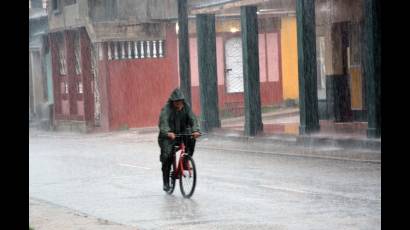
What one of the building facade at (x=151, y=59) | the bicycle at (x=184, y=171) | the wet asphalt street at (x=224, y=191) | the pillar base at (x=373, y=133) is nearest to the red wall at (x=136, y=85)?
the building facade at (x=151, y=59)

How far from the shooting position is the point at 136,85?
3928cm

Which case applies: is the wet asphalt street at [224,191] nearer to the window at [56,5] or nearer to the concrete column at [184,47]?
the concrete column at [184,47]

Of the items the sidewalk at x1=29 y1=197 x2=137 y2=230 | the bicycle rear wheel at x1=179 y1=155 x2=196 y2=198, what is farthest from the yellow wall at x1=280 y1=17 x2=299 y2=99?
the sidewalk at x1=29 y1=197 x2=137 y2=230

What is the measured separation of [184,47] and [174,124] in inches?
645

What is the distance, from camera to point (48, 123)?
151 feet

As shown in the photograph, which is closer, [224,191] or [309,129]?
[224,191]

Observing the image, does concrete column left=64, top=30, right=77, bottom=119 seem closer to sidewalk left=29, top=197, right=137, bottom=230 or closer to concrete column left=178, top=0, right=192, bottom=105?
concrete column left=178, top=0, right=192, bottom=105

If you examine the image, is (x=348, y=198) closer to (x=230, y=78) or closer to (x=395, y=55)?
(x=395, y=55)

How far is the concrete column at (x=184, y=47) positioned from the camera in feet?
104

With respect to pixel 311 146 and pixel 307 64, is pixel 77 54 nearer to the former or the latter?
pixel 307 64

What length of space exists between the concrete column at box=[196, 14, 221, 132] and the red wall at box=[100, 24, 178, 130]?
26.9 ft

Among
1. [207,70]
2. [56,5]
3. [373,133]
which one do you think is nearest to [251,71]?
[207,70]

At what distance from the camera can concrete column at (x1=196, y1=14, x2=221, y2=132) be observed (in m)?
30.9
